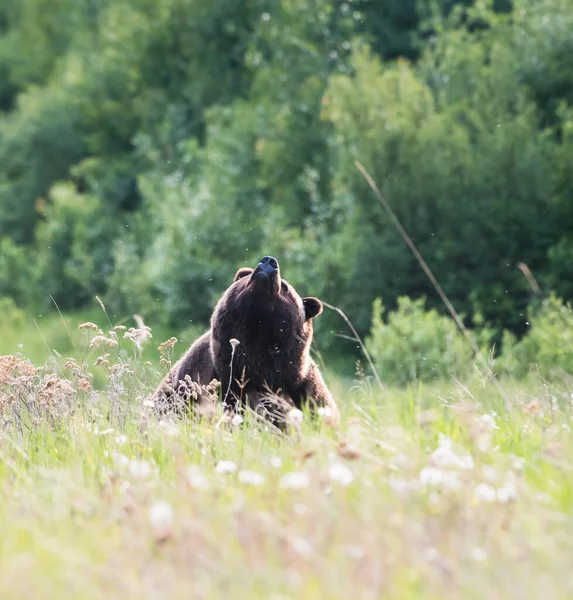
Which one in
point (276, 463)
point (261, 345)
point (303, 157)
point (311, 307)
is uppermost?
point (276, 463)

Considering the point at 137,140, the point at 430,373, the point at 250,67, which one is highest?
the point at 250,67

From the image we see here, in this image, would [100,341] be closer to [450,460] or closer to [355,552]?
[450,460]

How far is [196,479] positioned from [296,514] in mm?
407

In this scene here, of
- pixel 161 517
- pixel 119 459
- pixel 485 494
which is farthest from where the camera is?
pixel 119 459

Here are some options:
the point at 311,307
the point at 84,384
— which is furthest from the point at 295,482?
the point at 311,307

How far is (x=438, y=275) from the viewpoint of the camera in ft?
69.7

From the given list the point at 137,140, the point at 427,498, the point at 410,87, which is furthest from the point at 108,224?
the point at 427,498

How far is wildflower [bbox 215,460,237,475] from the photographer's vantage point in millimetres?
3965

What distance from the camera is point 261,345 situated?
655 cm

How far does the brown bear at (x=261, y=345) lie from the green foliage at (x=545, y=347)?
31.3ft

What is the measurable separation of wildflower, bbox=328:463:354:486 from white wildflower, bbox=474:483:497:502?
1.40 feet

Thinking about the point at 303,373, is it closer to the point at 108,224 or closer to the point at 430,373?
the point at 430,373

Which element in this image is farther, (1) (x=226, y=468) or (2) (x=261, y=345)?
(2) (x=261, y=345)

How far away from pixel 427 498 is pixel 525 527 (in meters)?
0.34
